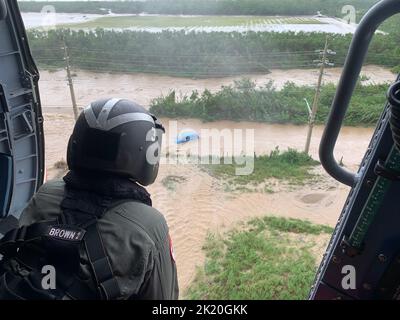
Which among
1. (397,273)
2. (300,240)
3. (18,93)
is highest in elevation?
(397,273)

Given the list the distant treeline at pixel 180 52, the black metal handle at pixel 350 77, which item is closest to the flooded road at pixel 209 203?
the black metal handle at pixel 350 77

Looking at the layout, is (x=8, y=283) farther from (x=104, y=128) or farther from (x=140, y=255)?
(x=104, y=128)

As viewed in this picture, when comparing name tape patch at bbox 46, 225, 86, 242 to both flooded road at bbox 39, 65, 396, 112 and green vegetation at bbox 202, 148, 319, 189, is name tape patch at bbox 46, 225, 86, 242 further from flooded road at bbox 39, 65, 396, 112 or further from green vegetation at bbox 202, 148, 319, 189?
flooded road at bbox 39, 65, 396, 112

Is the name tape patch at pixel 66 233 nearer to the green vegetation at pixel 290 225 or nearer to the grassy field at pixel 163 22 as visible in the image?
the green vegetation at pixel 290 225

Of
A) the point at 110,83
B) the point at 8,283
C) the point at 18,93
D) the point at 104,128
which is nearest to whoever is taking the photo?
the point at 8,283

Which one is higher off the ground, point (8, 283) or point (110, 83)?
point (8, 283)

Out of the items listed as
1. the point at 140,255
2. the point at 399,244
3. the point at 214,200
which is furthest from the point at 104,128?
the point at 214,200

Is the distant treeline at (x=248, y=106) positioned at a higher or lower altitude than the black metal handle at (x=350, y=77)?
lower
